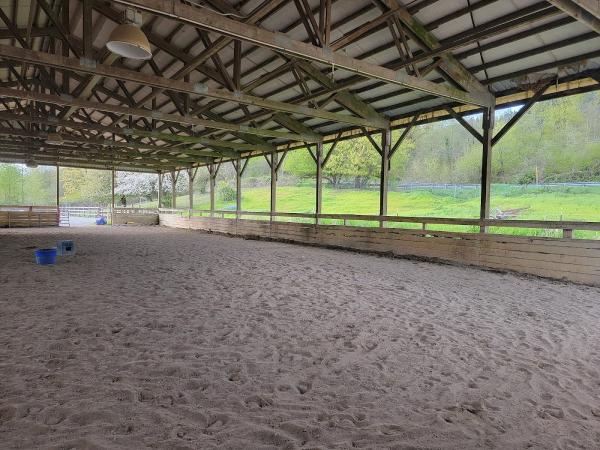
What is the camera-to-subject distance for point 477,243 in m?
7.59

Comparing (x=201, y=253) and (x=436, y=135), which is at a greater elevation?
(x=436, y=135)

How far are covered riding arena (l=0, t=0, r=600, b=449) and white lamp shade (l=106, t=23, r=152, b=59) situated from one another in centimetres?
2

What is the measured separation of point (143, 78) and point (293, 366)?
604 cm

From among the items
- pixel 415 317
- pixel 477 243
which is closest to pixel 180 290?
pixel 415 317

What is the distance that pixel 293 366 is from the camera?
267 centimetres

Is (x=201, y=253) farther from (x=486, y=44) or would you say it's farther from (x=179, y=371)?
(x=486, y=44)

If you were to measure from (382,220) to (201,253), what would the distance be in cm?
480

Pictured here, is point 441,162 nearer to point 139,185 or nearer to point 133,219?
point 133,219

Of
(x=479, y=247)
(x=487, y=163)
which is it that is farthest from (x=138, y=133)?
(x=479, y=247)

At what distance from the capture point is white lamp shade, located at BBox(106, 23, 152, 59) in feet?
12.6

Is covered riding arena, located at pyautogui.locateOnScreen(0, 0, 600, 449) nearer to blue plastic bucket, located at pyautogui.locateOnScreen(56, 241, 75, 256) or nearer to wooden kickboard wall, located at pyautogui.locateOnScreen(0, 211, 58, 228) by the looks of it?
blue plastic bucket, located at pyautogui.locateOnScreen(56, 241, 75, 256)

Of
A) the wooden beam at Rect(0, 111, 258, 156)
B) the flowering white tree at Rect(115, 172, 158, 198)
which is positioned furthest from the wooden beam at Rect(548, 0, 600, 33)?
the flowering white tree at Rect(115, 172, 158, 198)

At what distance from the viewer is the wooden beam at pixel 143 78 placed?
548cm

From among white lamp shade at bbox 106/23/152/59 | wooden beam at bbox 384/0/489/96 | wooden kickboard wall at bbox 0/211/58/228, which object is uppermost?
wooden beam at bbox 384/0/489/96
